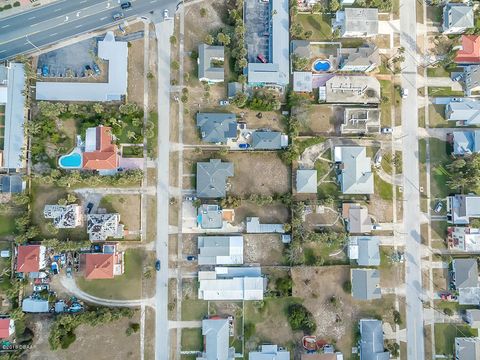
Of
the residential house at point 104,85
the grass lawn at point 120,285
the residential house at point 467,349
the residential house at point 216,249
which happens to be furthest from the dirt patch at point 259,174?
the residential house at point 467,349

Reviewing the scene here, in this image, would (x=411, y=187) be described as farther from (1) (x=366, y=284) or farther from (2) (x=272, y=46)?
(2) (x=272, y=46)

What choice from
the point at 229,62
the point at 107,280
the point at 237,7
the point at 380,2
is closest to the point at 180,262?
the point at 107,280

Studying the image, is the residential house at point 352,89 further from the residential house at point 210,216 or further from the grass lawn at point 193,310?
the grass lawn at point 193,310

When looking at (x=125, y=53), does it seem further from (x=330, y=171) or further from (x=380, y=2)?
(x=380, y=2)

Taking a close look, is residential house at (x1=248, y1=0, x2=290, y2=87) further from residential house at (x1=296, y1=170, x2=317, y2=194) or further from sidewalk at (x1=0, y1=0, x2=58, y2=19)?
sidewalk at (x1=0, y1=0, x2=58, y2=19)

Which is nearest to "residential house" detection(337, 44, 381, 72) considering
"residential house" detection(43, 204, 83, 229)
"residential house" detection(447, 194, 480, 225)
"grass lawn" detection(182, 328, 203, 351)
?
"residential house" detection(447, 194, 480, 225)

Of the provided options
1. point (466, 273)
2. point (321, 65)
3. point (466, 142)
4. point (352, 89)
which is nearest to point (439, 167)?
point (466, 142)
